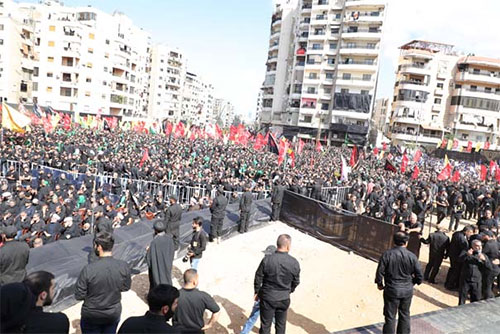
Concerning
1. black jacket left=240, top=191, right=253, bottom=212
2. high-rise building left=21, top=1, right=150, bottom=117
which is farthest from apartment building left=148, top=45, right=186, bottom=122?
black jacket left=240, top=191, right=253, bottom=212

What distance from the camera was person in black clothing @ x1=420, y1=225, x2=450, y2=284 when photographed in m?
8.42

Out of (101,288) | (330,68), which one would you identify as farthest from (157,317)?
(330,68)

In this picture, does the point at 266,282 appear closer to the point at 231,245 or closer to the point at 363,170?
the point at 231,245

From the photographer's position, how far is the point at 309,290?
8008 millimetres

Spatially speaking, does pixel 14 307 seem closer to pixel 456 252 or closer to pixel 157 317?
pixel 157 317

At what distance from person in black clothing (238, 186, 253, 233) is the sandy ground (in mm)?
590

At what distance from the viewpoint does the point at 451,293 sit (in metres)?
8.28

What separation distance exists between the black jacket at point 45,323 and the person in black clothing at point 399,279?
3.94 m

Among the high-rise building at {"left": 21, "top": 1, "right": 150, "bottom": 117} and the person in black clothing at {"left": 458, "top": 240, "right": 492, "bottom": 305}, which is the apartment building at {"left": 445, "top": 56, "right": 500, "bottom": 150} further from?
the person in black clothing at {"left": 458, "top": 240, "right": 492, "bottom": 305}

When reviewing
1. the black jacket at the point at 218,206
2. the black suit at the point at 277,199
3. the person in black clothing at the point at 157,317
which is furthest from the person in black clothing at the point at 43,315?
the black suit at the point at 277,199

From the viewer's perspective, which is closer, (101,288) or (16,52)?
(101,288)

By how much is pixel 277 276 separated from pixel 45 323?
2750 millimetres

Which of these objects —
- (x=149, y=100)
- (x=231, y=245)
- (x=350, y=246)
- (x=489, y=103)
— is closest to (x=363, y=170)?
(x=350, y=246)

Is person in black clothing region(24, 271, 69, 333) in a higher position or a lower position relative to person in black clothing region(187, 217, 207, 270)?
higher
